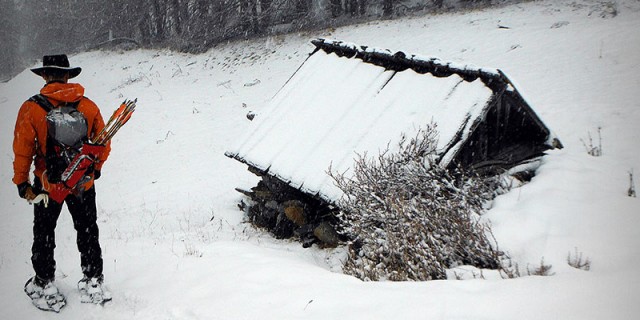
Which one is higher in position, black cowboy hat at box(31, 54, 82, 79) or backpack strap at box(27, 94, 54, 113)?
black cowboy hat at box(31, 54, 82, 79)

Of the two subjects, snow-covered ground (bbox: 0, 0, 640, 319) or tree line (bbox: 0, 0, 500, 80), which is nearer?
snow-covered ground (bbox: 0, 0, 640, 319)

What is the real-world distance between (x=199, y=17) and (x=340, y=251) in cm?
2096

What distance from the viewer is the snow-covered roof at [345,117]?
510 centimetres

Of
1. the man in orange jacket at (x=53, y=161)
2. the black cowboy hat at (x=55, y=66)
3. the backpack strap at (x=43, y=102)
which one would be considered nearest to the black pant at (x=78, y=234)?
the man in orange jacket at (x=53, y=161)

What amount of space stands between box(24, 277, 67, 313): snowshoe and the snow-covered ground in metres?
0.15

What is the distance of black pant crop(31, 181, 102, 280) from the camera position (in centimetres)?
385

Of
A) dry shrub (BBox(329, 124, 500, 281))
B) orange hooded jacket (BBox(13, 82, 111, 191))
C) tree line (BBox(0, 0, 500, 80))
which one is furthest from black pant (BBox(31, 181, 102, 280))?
tree line (BBox(0, 0, 500, 80))

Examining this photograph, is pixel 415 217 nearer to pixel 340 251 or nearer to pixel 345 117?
pixel 340 251

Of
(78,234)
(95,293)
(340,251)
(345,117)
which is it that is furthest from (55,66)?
(340,251)

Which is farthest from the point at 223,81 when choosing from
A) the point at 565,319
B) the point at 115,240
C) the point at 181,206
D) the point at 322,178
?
the point at 565,319

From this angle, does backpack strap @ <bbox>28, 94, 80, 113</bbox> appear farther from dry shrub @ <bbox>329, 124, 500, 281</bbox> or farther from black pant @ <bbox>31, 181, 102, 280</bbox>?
dry shrub @ <bbox>329, 124, 500, 281</bbox>

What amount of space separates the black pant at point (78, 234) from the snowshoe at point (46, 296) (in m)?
0.09

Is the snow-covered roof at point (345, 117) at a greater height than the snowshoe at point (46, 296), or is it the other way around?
the snow-covered roof at point (345, 117)

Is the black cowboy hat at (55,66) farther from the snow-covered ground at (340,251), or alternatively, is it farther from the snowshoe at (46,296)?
the snow-covered ground at (340,251)
